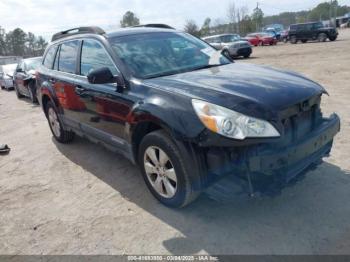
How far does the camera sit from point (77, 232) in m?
3.27

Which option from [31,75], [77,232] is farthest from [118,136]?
[31,75]

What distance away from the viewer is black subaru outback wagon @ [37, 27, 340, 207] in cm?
273

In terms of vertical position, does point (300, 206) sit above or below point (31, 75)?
below

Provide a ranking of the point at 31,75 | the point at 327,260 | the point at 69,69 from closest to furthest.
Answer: the point at 327,260 → the point at 69,69 → the point at 31,75

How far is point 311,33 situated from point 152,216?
29.1 meters

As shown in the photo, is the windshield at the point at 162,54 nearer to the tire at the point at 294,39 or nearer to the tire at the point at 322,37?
the tire at the point at 322,37

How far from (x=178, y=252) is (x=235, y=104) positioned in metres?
1.31

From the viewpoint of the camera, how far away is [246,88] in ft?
9.98

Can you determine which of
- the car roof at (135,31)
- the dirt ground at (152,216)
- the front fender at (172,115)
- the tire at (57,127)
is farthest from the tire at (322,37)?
the front fender at (172,115)

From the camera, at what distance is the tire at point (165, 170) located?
119 inches

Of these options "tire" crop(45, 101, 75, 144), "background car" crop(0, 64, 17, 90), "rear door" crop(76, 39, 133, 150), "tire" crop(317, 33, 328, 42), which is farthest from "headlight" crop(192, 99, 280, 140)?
"tire" crop(317, 33, 328, 42)

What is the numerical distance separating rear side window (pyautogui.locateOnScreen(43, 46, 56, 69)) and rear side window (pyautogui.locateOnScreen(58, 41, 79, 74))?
39 centimetres

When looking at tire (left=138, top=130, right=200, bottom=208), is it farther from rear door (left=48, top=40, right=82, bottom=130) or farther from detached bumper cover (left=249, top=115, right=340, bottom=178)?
rear door (left=48, top=40, right=82, bottom=130)

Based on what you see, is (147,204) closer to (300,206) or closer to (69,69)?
(300,206)
